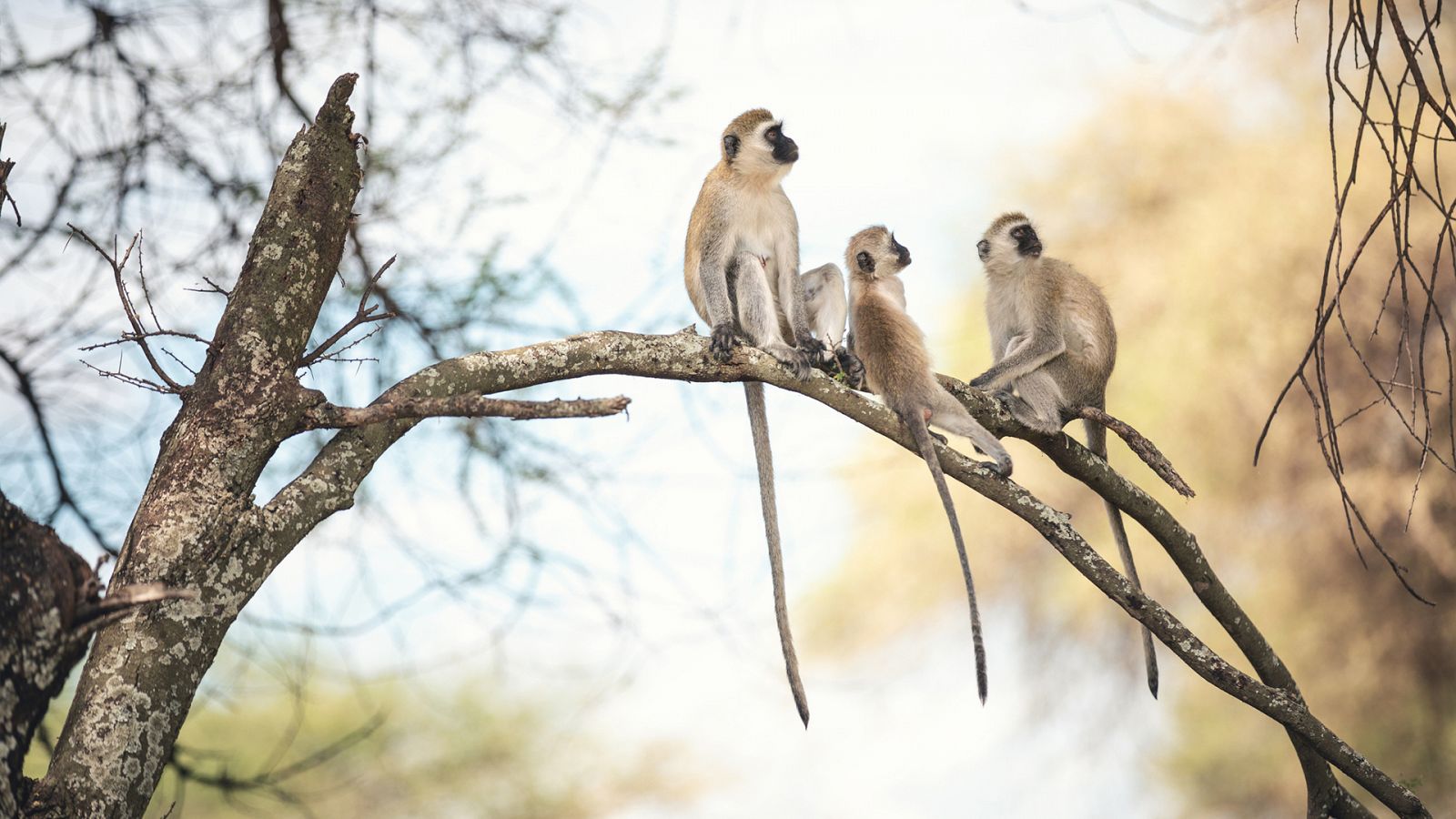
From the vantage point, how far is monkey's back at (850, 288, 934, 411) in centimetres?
370

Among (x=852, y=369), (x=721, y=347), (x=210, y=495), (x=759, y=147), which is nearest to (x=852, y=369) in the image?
(x=852, y=369)

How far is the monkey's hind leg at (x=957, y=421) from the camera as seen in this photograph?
3.71 meters

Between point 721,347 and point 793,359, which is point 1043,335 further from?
point 721,347

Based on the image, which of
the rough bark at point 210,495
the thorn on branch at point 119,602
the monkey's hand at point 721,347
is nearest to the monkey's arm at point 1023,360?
the monkey's hand at point 721,347

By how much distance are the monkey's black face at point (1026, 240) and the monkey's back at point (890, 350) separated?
2.32ft

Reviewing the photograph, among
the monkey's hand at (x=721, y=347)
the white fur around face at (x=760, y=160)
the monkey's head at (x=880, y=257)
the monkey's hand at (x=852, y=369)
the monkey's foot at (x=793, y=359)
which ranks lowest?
the monkey's hand at (x=721, y=347)

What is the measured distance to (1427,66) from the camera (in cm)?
961

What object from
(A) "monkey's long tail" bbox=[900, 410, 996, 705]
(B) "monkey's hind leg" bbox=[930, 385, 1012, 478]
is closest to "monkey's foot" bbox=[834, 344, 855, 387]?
(B) "monkey's hind leg" bbox=[930, 385, 1012, 478]

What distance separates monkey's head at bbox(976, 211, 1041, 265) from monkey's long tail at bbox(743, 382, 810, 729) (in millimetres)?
1505

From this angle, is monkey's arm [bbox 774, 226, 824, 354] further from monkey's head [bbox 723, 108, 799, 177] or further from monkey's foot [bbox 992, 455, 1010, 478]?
monkey's foot [bbox 992, 455, 1010, 478]

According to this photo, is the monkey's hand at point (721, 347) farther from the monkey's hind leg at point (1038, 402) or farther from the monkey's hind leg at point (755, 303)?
the monkey's hind leg at point (1038, 402)

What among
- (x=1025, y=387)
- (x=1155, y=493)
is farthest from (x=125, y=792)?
(x=1155, y=493)

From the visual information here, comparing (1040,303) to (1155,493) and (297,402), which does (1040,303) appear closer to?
(297,402)

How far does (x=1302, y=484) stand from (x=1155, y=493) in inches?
46.7
